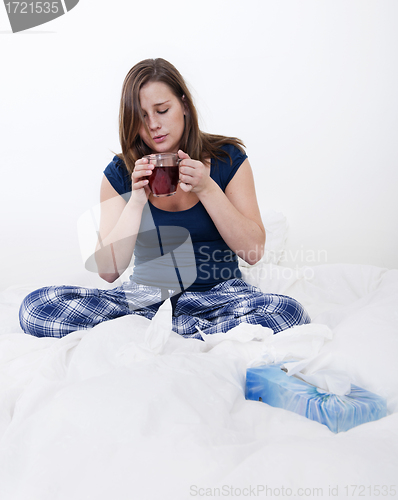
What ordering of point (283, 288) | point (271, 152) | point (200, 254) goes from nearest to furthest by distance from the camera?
point (200, 254)
point (283, 288)
point (271, 152)

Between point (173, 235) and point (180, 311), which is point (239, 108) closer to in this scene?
point (173, 235)

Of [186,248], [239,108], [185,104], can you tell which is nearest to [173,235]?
[186,248]

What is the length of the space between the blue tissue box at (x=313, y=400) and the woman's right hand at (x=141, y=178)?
58 cm

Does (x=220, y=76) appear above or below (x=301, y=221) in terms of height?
above

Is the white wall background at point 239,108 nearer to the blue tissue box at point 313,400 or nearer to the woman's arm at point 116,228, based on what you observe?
→ the woman's arm at point 116,228

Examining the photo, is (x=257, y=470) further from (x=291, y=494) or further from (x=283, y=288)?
(x=283, y=288)

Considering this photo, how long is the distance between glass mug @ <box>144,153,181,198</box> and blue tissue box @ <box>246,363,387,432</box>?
555mm

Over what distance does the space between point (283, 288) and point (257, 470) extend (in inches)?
45.7

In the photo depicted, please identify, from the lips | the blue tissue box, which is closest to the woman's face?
the lips

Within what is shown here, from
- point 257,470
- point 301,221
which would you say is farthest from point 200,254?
point 301,221

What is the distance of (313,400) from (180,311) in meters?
0.62

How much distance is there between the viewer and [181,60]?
211 cm

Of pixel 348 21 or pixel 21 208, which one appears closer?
pixel 348 21

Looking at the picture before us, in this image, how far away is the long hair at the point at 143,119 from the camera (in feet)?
4.13
